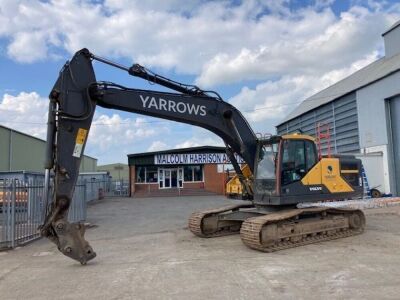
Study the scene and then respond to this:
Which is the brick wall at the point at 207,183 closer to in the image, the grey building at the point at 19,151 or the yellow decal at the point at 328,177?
the grey building at the point at 19,151

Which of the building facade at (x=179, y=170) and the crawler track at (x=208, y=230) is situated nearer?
the crawler track at (x=208, y=230)

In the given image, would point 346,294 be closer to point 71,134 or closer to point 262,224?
point 262,224

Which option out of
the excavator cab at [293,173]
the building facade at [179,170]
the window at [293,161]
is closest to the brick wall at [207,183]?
the building facade at [179,170]

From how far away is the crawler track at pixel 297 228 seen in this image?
31.9ft

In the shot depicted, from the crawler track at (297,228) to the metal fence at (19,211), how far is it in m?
5.26

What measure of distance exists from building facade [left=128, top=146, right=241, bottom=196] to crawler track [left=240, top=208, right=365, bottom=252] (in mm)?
26651

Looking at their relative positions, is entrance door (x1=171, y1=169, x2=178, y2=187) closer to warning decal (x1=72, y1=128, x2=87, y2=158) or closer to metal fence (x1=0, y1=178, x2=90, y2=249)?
metal fence (x1=0, y1=178, x2=90, y2=249)

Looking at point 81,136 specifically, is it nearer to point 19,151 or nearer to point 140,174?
point 140,174

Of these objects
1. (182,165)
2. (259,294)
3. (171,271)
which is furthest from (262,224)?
(182,165)

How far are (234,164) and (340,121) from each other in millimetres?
18673

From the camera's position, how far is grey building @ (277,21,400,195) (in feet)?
77.4

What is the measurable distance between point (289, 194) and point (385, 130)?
15.5 metres

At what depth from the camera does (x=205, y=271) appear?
796cm

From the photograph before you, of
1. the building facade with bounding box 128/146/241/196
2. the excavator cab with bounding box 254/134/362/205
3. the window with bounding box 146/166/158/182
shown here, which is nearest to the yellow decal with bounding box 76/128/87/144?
the excavator cab with bounding box 254/134/362/205
